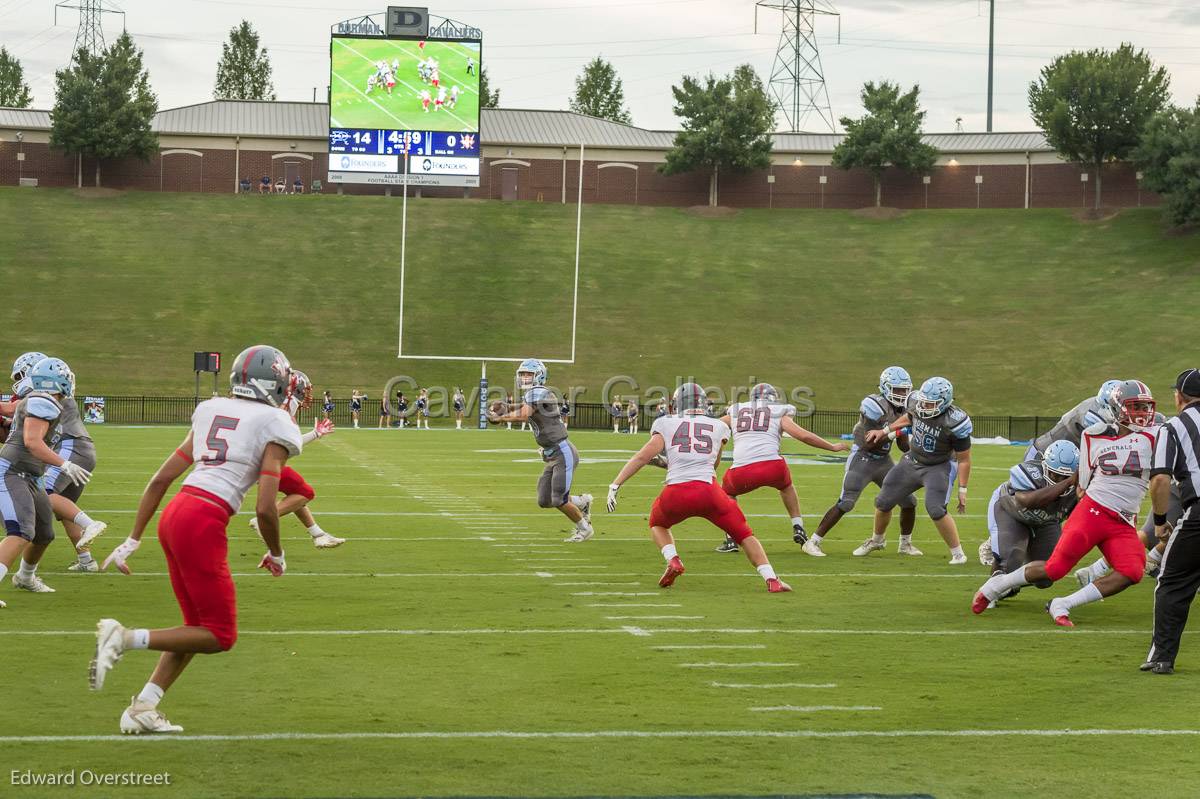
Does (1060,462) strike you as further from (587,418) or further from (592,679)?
(587,418)

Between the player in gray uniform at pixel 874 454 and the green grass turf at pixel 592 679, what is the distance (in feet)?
1.45

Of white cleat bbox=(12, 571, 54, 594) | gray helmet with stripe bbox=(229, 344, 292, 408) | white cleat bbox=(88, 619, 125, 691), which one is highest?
gray helmet with stripe bbox=(229, 344, 292, 408)

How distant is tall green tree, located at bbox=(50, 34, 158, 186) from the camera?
64125mm

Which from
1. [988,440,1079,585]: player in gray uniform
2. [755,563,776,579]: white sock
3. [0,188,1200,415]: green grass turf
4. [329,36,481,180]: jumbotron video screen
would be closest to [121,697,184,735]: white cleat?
[755,563,776,579]: white sock

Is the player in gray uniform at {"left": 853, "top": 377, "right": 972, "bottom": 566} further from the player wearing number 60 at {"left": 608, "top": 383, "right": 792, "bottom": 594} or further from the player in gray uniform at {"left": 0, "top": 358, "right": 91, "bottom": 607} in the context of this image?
the player in gray uniform at {"left": 0, "top": 358, "right": 91, "bottom": 607}

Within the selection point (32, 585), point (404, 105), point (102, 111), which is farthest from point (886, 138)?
point (32, 585)

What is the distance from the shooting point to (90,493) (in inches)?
716

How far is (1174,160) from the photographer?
57.7m

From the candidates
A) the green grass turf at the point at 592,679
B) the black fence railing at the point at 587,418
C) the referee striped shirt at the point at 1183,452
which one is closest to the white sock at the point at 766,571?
the green grass turf at the point at 592,679

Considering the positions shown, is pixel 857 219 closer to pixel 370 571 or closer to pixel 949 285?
pixel 949 285

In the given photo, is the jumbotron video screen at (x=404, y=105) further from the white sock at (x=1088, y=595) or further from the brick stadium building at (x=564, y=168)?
the white sock at (x=1088, y=595)

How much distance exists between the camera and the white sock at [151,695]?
243 inches

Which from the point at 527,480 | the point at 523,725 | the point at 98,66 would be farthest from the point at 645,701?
the point at 98,66

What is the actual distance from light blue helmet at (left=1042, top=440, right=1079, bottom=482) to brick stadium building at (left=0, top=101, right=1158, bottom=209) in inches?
2284
